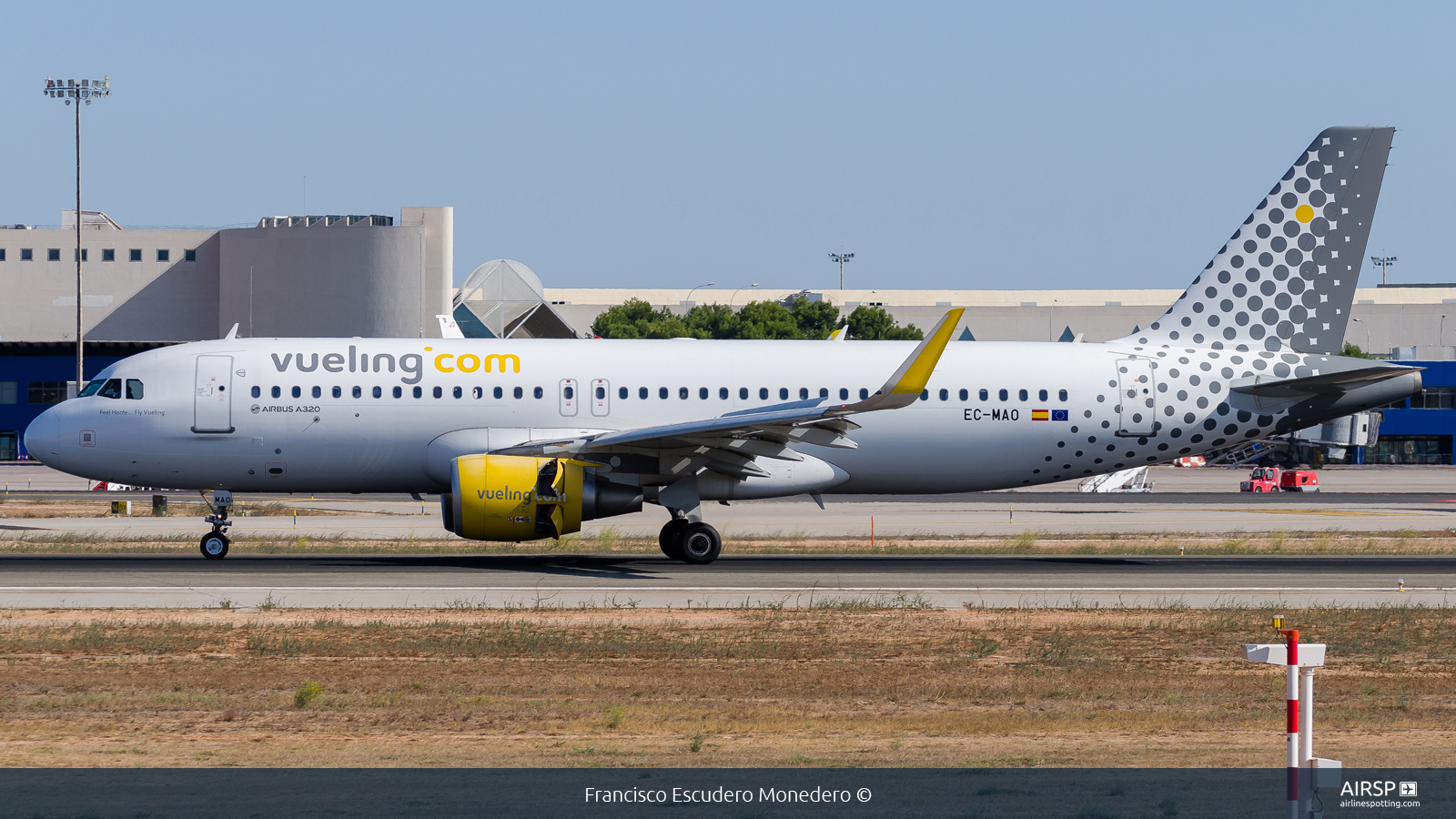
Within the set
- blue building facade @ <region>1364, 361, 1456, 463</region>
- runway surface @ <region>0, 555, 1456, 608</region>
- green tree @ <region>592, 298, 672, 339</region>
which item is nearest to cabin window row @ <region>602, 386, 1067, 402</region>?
runway surface @ <region>0, 555, 1456, 608</region>

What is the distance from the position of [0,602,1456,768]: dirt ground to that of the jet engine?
5013mm

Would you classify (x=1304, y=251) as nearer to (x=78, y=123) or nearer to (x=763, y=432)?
(x=763, y=432)

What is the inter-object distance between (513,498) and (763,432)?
463 cm

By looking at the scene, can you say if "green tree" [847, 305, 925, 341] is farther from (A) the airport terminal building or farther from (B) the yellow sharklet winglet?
(B) the yellow sharklet winglet

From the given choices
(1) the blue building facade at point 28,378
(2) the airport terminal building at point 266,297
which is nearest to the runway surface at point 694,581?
(2) the airport terminal building at point 266,297

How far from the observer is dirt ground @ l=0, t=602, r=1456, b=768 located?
39.0ft

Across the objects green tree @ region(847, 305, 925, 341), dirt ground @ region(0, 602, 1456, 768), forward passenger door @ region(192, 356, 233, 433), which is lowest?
dirt ground @ region(0, 602, 1456, 768)

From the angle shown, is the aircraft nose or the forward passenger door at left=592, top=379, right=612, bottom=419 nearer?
the aircraft nose

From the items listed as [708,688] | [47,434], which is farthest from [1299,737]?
[47,434]

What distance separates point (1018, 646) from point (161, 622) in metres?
11.1

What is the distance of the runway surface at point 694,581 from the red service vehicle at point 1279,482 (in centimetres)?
4569

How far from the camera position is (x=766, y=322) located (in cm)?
13250

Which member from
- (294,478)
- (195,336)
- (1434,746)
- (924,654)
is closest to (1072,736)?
(1434,746)
